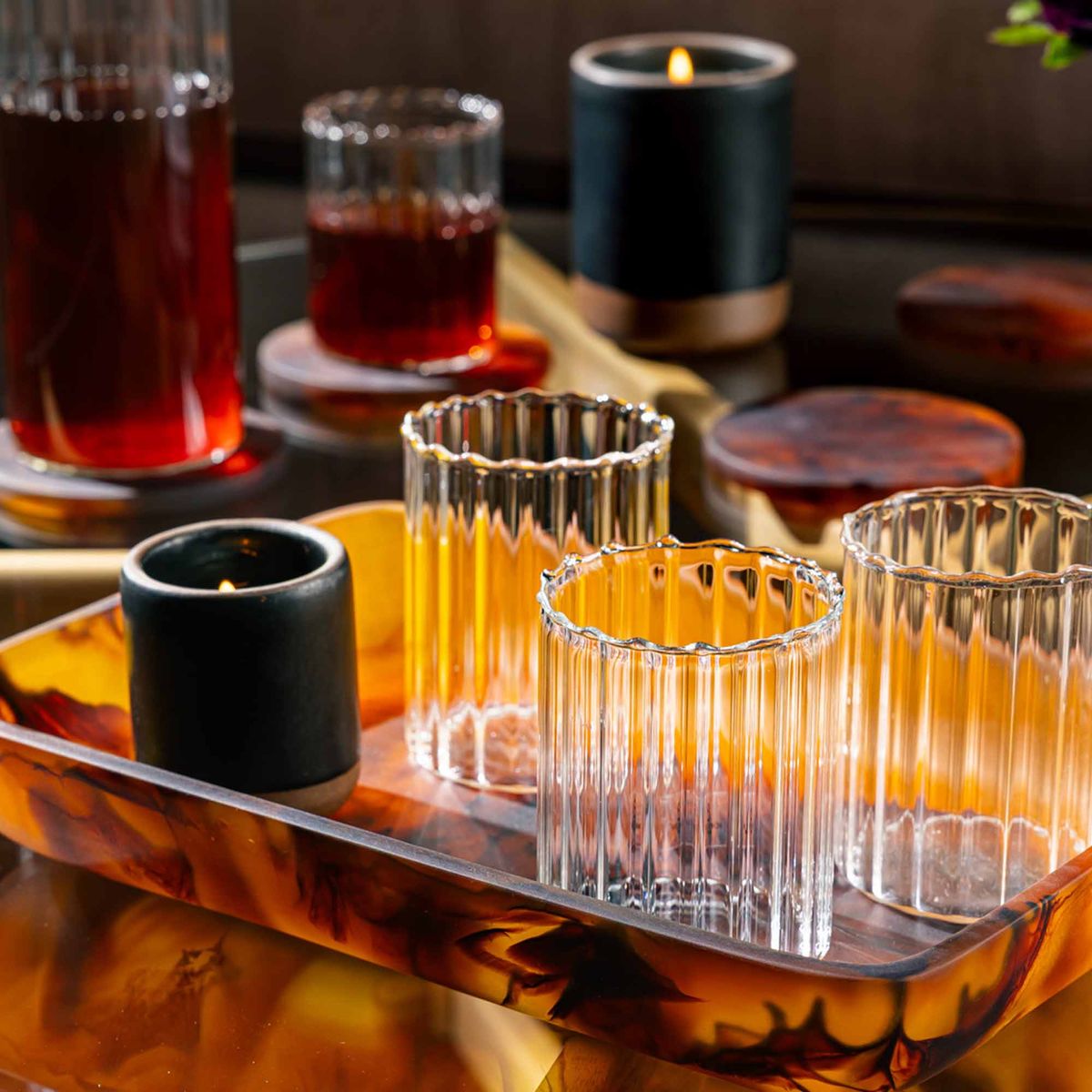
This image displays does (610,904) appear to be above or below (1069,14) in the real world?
below

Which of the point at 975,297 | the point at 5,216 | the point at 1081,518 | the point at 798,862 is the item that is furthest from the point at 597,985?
the point at 975,297

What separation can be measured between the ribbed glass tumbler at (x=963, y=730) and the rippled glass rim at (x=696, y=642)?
0.02m

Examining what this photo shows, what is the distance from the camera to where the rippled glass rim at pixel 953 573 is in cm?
41

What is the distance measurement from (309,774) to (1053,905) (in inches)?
7.0

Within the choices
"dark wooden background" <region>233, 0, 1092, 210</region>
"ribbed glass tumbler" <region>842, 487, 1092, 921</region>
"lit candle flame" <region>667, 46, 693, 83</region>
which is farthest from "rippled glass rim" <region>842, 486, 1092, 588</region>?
"dark wooden background" <region>233, 0, 1092, 210</region>

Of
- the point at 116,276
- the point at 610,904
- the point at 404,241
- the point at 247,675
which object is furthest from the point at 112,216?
the point at 610,904

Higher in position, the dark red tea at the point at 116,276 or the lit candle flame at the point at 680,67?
the lit candle flame at the point at 680,67

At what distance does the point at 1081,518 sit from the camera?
0.46 meters

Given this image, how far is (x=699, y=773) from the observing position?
40 centimetres

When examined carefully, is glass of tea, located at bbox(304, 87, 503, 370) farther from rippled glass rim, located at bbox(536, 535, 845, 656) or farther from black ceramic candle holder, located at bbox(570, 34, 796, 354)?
rippled glass rim, located at bbox(536, 535, 845, 656)

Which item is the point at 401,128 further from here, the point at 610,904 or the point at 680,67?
the point at 610,904

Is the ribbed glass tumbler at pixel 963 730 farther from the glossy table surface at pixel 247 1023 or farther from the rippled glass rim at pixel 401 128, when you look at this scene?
the rippled glass rim at pixel 401 128

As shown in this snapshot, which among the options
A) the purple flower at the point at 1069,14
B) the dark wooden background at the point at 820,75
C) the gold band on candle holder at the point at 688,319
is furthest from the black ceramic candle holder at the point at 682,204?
the dark wooden background at the point at 820,75

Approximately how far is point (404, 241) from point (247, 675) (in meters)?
0.35
